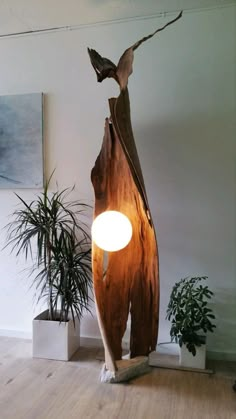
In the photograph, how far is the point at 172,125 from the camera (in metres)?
2.62

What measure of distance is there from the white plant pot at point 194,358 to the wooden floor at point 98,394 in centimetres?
8

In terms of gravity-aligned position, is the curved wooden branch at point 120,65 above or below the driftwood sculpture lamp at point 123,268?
above

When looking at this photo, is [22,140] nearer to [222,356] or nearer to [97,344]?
[97,344]

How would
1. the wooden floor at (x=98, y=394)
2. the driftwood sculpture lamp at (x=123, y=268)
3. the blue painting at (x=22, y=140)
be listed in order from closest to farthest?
the wooden floor at (x=98, y=394) < the driftwood sculpture lamp at (x=123, y=268) < the blue painting at (x=22, y=140)

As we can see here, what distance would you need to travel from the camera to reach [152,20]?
2623 millimetres

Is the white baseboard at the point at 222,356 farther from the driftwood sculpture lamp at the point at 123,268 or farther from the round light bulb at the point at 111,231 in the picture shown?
the round light bulb at the point at 111,231

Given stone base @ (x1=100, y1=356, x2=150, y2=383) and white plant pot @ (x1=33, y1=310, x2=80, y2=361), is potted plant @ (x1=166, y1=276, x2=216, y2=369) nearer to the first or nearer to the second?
stone base @ (x1=100, y1=356, x2=150, y2=383)

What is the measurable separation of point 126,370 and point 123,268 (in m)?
0.71

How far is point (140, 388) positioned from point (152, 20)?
2842mm

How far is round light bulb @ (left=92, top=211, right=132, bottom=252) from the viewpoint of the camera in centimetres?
201

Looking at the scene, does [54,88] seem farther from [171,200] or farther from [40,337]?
[40,337]

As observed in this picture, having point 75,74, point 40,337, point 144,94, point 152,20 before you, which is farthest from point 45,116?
point 40,337

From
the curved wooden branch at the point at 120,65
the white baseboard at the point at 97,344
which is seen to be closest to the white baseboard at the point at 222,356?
the white baseboard at the point at 97,344

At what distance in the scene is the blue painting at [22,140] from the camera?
2.85 m
